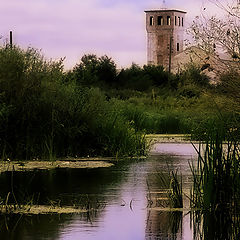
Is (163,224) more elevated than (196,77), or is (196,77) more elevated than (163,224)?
(196,77)

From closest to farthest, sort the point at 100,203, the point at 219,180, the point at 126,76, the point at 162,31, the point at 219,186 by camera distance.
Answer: the point at 219,180 < the point at 219,186 < the point at 100,203 < the point at 126,76 < the point at 162,31

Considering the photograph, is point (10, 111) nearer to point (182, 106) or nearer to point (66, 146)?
point (66, 146)

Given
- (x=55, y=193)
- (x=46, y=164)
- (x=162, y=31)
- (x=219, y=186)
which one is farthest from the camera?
(x=162, y=31)

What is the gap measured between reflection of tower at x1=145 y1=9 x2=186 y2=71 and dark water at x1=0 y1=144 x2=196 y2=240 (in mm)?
83108

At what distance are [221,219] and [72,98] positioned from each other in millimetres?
13199

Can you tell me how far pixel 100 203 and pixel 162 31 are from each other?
96.2m

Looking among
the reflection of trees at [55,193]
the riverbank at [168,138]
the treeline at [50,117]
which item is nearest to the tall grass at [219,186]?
the reflection of trees at [55,193]

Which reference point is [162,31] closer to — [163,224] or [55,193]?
[55,193]

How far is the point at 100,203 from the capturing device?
16.2m

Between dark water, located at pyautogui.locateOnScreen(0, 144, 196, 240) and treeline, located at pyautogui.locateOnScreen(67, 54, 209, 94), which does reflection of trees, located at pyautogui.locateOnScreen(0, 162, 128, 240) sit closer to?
dark water, located at pyautogui.locateOnScreen(0, 144, 196, 240)

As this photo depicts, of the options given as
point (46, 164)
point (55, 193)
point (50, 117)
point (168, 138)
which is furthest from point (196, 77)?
point (55, 193)

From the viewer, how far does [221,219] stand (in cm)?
1418

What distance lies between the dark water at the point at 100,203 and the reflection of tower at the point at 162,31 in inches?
3272

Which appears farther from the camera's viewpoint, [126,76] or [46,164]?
[126,76]
